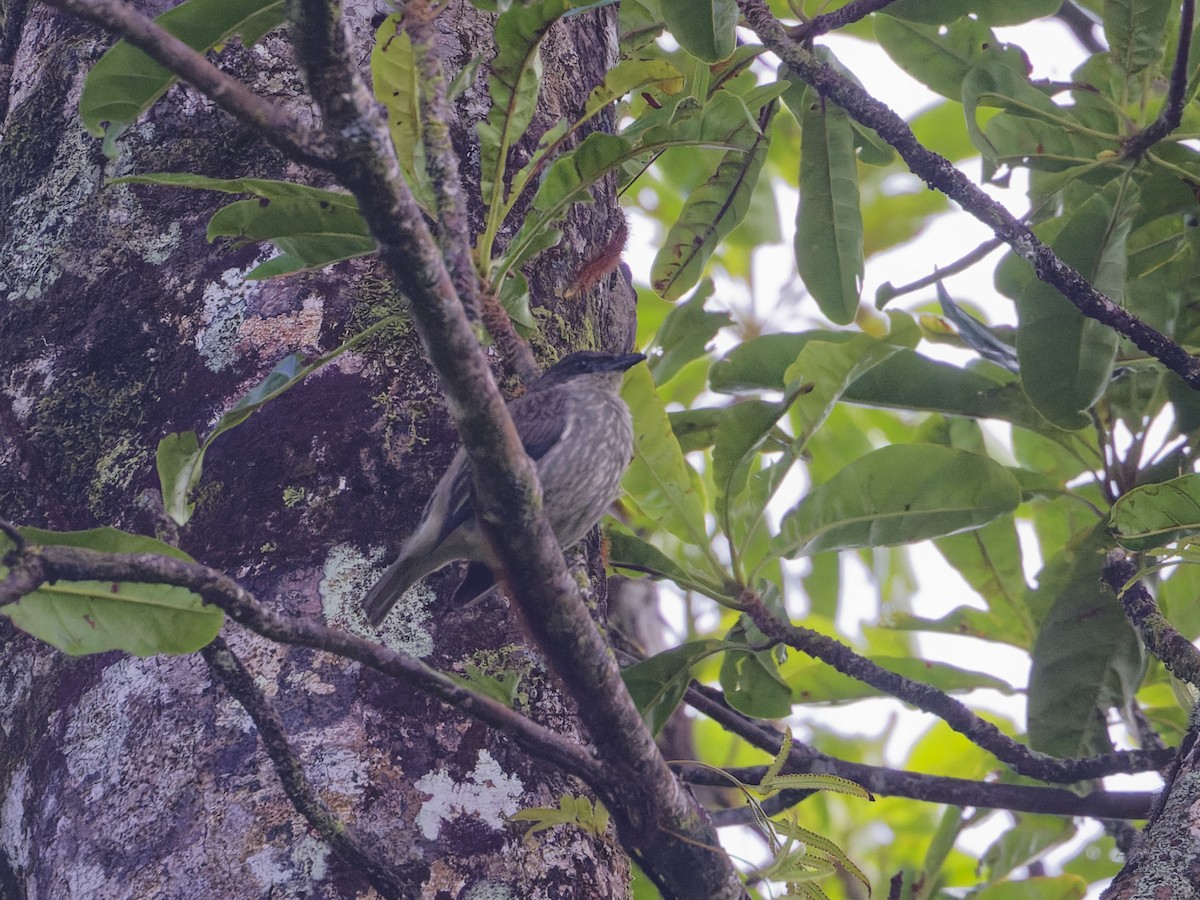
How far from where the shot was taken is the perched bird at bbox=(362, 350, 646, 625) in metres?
2.65

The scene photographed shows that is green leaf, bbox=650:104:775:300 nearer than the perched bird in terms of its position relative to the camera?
No

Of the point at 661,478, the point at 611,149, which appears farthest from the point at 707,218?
the point at 611,149

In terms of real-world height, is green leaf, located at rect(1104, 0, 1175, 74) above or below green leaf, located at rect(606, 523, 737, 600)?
above

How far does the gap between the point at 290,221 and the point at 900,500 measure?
1.60 meters

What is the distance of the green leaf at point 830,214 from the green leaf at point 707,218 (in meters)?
0.13

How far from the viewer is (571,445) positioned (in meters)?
3.54

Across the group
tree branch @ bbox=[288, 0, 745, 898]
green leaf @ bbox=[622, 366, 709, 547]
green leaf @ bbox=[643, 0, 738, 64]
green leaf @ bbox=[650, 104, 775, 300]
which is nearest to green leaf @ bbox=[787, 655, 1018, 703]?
green leaf @ bbox=[622, 366, 709, 547]

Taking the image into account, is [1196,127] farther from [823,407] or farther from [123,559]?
[123,559]

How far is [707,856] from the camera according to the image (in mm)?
2082

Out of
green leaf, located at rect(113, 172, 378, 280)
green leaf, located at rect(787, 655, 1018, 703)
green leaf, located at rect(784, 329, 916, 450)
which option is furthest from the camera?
green leaf, located at rect(787, 655, 1018, 703)

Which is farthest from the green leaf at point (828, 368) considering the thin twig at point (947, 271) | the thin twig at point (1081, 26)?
the thin twig at point (1081, 26)

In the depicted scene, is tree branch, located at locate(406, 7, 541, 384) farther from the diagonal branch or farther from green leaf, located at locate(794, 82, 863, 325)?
green leaf, located at locate(794, 82, 863, 325)

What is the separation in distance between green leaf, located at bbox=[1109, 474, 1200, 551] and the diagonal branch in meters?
0.27

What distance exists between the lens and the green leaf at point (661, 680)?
272 centimetres
